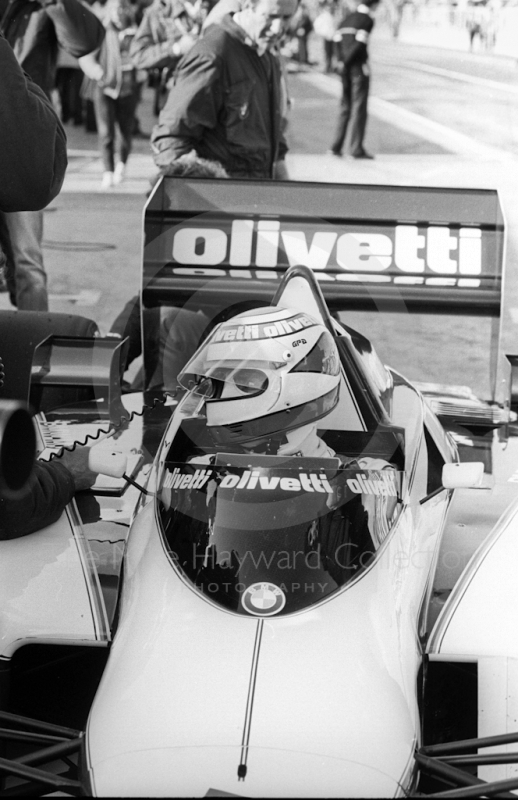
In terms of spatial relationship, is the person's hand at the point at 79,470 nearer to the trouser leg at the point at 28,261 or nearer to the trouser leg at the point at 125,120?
the trouser leg at the point at 28,261

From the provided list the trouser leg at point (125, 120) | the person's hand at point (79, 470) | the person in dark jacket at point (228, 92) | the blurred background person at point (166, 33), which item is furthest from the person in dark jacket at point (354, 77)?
the person's hand at point (79, 470)

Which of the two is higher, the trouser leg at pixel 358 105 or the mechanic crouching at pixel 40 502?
the mechanic crouching at pixel 40 502

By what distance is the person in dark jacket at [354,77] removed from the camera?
27.2ft

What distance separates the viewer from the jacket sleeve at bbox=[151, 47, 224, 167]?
4.55 meters

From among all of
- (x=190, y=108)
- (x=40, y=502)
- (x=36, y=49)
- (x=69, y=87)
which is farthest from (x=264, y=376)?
(x=69, y=87)

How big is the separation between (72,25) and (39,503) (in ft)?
11.0

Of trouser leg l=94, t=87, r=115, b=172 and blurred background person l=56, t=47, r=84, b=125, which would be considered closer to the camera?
trouser leg l=94, t=87, r=115, b=172

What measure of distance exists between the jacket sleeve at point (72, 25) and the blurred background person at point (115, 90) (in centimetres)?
208

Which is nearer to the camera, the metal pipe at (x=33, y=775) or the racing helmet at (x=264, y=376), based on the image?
the metal pipe at (x=33, y=775)

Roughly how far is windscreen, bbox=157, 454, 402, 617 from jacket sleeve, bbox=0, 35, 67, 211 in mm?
695

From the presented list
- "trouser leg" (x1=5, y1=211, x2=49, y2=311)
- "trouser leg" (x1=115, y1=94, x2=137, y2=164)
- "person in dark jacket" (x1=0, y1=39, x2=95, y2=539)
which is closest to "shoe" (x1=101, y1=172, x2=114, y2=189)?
"trouser leg" (x1=115, y1=94, x2=137, y2=164)

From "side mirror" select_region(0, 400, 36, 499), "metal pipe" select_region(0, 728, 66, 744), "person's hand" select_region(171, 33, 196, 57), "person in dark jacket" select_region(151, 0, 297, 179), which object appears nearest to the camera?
"side mirror" select_region(0, 400, 36, 499)

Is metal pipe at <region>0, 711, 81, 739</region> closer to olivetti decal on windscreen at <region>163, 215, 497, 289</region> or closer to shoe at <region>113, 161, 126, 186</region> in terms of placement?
olivetti decal on windscreen at <region>163, 215, 497, 289</region>

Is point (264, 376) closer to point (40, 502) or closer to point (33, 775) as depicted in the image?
point (40, 502)
